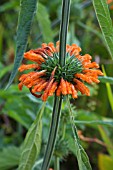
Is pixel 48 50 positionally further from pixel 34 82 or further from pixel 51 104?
pixel 51 104

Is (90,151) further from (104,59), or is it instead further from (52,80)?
(52,80)

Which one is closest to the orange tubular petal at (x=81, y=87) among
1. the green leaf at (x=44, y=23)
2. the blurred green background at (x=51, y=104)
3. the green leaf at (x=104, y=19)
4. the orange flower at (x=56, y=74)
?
the orange flower at (x=56, y=74)

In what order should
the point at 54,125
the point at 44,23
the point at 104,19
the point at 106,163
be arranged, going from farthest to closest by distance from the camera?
the point at 106,163, the point at 44,23, the point at 54,125, the point at 104,19

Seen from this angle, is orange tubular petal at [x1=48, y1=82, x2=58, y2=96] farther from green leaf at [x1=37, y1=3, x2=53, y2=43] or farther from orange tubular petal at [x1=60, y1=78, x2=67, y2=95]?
green leaf at [x1=37, y1=3, x2=53, y2=43]

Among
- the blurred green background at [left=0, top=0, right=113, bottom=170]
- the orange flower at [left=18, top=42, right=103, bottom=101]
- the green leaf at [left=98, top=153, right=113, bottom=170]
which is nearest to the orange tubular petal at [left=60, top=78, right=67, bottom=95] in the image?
the orange flower at [left=18, top=42, right=103, bottom=101]

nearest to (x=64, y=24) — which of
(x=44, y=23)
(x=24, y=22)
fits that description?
(x=24, y=22)

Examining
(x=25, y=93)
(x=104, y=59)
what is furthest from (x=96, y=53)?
(x=25, y=93)
